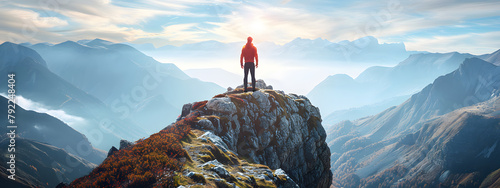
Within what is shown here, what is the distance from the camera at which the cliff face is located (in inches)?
1166

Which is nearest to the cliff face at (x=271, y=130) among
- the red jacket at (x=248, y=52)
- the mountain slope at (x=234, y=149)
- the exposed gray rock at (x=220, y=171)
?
the mountain slope at (x=234, y=149)

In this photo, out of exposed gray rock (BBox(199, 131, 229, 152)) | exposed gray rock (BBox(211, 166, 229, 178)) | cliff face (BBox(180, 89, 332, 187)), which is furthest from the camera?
cliff face (BBox(180, 89, 332, 187))

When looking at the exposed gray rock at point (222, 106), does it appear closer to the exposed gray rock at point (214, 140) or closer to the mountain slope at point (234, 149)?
the mountain slope at point (234, 149)

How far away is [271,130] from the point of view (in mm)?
34188

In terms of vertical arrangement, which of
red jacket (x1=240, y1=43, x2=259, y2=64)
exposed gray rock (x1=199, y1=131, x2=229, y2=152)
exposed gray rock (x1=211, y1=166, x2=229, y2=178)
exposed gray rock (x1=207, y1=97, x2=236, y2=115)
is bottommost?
exposed gray rock (x1=211, y1=166, x2=229, y2=178)

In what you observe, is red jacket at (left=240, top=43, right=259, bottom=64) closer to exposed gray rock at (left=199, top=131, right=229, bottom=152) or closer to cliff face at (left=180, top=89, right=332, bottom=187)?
cliff face at (left=180, top=89, right=332, bottom=187)

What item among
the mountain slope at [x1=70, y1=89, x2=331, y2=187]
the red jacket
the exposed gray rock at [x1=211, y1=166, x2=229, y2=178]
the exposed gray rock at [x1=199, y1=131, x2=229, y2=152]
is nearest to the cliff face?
the mountain slope at [x1=70, y1=89, x2=331, y2=187]

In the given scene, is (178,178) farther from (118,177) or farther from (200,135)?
(200,135)

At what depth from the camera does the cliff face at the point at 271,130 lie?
29625 millimetres

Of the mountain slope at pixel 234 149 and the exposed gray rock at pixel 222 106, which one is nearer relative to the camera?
the mountain slope at pixel 234 149

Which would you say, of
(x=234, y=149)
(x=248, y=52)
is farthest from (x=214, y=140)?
(x=248, y=52)

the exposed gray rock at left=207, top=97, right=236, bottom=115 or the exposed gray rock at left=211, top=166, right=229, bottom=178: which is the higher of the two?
the exposed gray rock at left=207, top=97, right=236, bottom=115

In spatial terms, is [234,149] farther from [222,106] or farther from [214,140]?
[222,106]

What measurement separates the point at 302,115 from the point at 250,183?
27.4 meters
